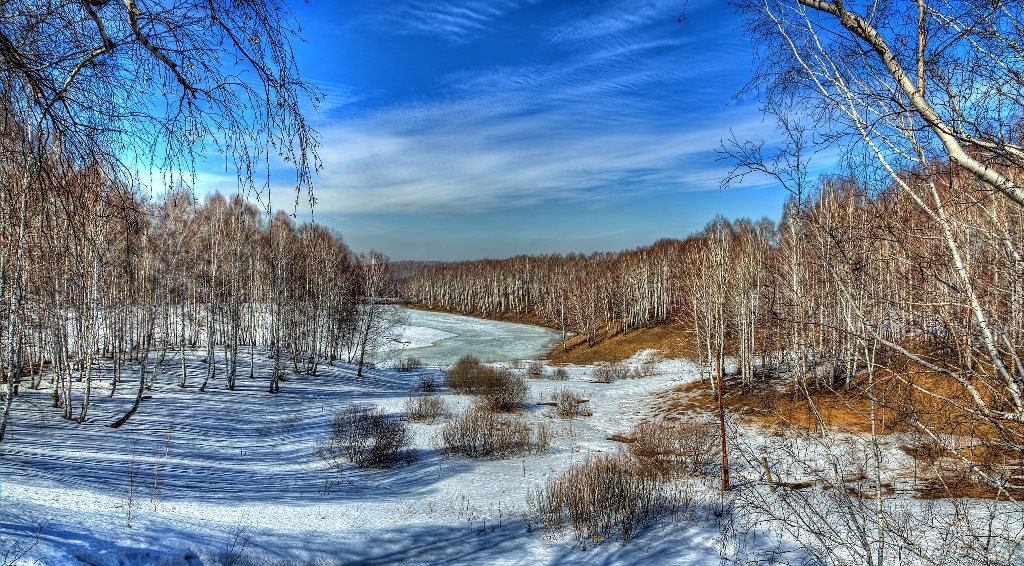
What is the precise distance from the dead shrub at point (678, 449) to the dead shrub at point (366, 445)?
608 cm

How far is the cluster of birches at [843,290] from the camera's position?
→ 2777 millimetres

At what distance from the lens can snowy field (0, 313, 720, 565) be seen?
19.4ft

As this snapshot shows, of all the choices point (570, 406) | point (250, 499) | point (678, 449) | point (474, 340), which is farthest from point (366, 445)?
point (474, 340)

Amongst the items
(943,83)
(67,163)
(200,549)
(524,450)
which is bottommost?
(524,450)

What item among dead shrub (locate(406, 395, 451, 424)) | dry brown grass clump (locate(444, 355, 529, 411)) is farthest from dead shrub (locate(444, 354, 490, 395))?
dead shrub (locate(406, 395, 451, 424))

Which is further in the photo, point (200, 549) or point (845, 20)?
point (200, 549)

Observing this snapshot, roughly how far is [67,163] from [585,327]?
156 feet

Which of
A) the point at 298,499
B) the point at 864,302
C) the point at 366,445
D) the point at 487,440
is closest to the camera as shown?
the point at 864,302

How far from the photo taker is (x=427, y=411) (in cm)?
1725

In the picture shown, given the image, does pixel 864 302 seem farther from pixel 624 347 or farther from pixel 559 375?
pixel 624 347

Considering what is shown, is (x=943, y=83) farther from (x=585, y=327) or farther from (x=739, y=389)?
(x=585, y=327)

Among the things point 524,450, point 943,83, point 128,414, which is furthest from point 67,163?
point 128,414

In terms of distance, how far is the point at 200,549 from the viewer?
596cm

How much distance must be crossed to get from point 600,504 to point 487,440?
542 cm
